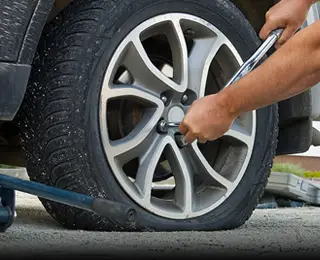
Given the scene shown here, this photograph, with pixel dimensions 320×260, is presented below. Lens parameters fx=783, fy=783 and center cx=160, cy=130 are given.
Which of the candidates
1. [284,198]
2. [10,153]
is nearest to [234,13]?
[10,153]

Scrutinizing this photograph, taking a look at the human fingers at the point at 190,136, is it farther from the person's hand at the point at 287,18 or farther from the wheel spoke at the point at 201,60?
the wheel spoke at the point at 201,60

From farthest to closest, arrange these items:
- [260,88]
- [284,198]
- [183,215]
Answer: [284,198], [183,215], [260,88]

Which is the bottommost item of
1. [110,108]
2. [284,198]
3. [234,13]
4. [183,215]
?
[284,198]

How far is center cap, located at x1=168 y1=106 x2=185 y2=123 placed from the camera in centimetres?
277

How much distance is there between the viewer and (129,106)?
2.89 meters

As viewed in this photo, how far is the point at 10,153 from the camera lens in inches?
128

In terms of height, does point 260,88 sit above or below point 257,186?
above

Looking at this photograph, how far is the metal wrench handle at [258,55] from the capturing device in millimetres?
2271

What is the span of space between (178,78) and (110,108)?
28cm

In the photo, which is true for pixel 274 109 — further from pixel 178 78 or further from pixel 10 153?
pixel 10 153

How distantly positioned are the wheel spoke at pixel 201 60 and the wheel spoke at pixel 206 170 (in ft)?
0.69

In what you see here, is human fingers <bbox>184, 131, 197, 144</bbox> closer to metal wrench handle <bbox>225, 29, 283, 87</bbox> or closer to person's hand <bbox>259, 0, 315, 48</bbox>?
metal wrench handle <bbox>225, 29, 283, 87</bbox>

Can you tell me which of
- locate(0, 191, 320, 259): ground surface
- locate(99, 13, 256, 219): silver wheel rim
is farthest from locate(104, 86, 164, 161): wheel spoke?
locate(0, 191, 320, 259): ground surface

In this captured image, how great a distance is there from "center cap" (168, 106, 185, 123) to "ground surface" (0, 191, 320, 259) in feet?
1.36
